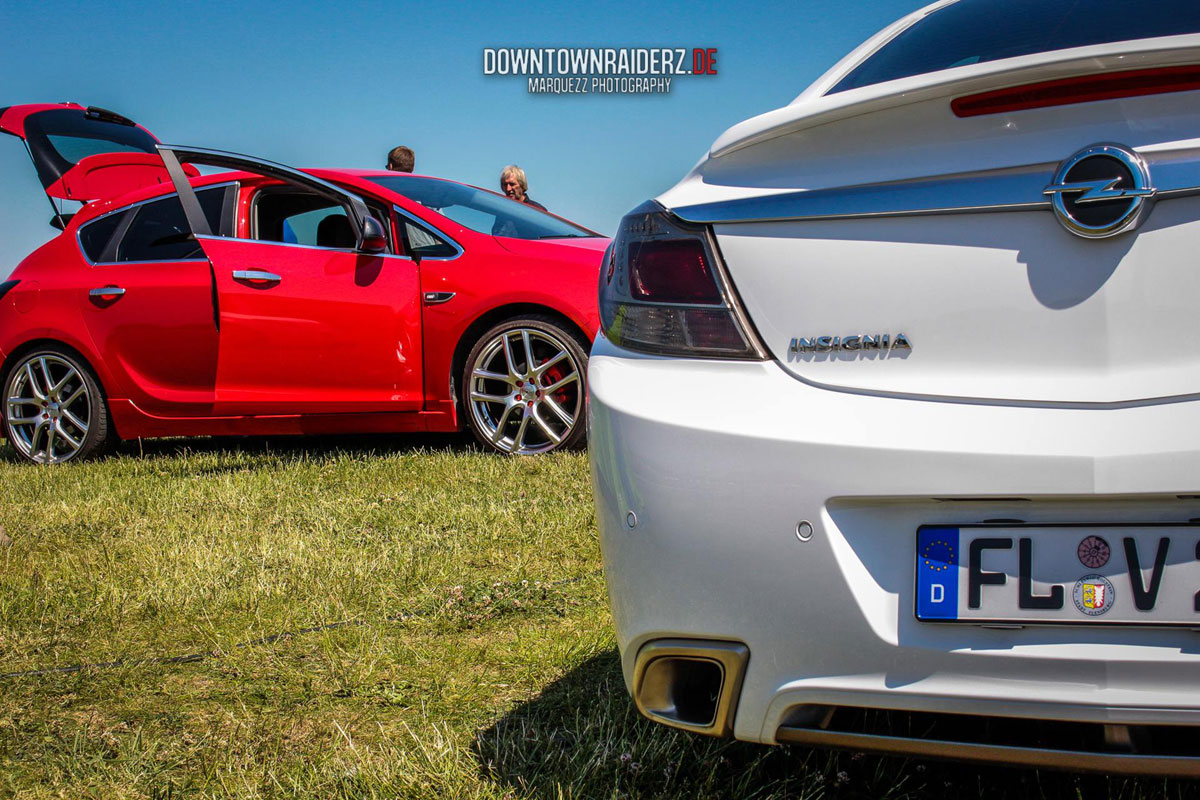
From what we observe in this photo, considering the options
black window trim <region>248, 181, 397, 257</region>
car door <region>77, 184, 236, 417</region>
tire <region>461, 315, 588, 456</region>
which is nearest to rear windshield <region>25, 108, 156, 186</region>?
car door <region>77, 184, 236, 417</region>

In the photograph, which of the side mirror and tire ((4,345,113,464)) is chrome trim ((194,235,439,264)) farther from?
tire ((4,345,113,464))

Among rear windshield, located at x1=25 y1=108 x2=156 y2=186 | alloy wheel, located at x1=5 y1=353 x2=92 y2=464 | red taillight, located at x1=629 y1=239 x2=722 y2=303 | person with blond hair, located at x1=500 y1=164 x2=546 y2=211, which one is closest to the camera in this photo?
red taillight, located at x1=629 y1=239 x2=722 y2=303

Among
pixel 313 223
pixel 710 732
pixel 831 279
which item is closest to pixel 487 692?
pixel 710 732

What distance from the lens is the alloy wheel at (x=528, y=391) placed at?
5141 millimetres

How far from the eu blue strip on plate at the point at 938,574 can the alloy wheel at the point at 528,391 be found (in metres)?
3.75

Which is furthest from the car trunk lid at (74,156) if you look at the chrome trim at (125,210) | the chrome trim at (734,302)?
the chrome trim at (734,302)

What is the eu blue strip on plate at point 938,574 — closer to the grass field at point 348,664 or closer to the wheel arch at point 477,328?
the grass field at point 348,664

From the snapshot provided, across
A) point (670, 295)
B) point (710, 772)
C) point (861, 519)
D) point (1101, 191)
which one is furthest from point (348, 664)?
point (1101, 191)

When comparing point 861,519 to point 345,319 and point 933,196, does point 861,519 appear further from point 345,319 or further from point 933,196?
point 345,319

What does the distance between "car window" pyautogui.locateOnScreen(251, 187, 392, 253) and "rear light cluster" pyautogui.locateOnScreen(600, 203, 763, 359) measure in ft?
12.6

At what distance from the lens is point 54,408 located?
608cm

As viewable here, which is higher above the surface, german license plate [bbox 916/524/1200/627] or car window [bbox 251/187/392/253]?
car window [bbox 251/187/392/253]

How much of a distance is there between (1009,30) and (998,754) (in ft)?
4.18

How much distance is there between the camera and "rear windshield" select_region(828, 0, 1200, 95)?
173 centimetres
